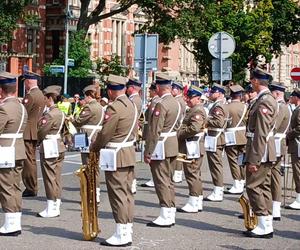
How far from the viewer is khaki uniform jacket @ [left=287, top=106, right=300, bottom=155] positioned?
1438 centimetres

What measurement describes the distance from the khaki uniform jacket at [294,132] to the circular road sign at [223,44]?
26.7ft

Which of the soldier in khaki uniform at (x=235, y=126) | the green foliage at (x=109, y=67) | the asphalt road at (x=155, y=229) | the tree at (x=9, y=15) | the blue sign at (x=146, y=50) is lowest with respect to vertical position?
the asphalt road at (x=155, y=229)

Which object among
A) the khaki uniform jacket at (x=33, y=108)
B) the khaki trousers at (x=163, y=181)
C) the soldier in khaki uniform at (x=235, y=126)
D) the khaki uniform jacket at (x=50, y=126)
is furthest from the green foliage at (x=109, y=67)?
the khaki trousers at (x=163, y=181)

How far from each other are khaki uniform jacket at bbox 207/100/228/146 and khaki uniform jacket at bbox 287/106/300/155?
4.14ft

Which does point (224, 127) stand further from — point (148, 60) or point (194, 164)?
point (148, 60)

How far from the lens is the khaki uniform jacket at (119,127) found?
1052 cm

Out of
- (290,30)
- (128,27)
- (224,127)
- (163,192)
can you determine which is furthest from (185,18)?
(163,192)

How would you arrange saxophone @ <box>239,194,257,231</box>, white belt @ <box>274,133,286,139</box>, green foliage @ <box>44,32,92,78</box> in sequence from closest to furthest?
saxophone @ <box>239,194,257,231</box> → white belt @ <box>274,133,286,139</box> → green foliage @ <box>44,32,92,78</box>

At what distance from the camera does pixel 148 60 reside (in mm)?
21750

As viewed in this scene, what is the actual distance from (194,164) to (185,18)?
29.8m

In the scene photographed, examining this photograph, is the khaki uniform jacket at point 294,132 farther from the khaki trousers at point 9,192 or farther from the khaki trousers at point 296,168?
the khaki trousers at point 9,192

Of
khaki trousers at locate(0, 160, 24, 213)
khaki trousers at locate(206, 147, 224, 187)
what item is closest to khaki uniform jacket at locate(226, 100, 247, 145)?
khaki trousers at locate(206, 147, 224, 187)

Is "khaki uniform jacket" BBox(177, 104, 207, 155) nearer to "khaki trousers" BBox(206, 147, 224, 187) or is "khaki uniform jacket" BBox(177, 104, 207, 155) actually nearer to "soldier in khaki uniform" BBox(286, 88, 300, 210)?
"khaki trousers" BBox(206, 147, 224, 187)

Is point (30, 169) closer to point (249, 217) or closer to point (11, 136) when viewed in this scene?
point (11, 136)
